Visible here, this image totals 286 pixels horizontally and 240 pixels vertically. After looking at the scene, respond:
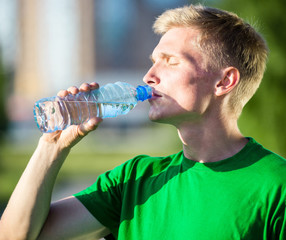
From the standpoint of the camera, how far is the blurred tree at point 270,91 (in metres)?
8.00

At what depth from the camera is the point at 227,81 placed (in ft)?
9.46

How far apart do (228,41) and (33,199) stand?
1.27m

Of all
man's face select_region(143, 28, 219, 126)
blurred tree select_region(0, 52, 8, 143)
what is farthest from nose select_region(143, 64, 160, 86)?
blurred tree select_region(0, 52, 8, 143)

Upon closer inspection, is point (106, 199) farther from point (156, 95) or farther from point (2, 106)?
point (2, 106)

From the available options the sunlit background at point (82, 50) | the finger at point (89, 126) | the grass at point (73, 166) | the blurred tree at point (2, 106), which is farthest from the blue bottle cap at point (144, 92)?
the sunlit background at point (82, 50)

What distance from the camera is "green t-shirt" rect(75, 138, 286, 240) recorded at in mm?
2424

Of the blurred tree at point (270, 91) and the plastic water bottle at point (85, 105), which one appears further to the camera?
the blurred tree at point (270, 91)

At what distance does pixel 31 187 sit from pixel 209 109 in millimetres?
960

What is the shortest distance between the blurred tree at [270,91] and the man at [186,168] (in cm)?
512

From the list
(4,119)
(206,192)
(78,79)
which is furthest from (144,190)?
(78,79)

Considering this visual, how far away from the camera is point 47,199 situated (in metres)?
2.72

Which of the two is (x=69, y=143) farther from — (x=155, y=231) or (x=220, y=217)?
(x=220, y=217)

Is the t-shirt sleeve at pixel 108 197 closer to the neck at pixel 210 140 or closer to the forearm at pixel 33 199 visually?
the forearm at pixel 33 199

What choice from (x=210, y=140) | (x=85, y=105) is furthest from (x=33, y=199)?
(x=210, y=140)
